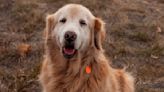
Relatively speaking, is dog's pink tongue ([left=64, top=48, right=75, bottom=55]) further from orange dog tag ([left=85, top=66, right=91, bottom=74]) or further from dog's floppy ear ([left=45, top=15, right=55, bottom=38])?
dog's floppy ear ([left=45, top=15, right=55, bottom=38])

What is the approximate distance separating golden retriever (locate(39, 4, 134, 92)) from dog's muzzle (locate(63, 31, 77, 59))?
0.28 feet

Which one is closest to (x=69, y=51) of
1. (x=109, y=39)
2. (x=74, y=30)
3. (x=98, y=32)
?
(x=74, y=30)

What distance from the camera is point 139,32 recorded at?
8922 millimetres

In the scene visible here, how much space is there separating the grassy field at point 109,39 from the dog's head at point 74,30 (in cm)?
149

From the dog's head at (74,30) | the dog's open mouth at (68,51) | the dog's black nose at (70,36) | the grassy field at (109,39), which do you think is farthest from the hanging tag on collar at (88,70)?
the grassy field at (109,39)

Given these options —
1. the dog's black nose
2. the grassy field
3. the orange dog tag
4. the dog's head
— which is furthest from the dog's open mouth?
the grassy field

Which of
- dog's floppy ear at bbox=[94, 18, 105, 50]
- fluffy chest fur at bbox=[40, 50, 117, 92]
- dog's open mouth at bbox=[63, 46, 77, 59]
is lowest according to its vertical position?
fluffy chest fur at bbox=[40, 50, 117, 92]

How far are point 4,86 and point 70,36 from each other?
206 cm

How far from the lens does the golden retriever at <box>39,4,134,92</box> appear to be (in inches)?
207

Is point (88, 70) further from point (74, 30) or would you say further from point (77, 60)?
point (74, 30)

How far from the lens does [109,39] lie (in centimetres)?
857

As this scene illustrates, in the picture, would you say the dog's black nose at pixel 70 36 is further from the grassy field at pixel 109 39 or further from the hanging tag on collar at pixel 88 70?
the grassy field at pixel 109 39

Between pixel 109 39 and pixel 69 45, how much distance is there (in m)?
3.69

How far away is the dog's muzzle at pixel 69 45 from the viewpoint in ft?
15.9
